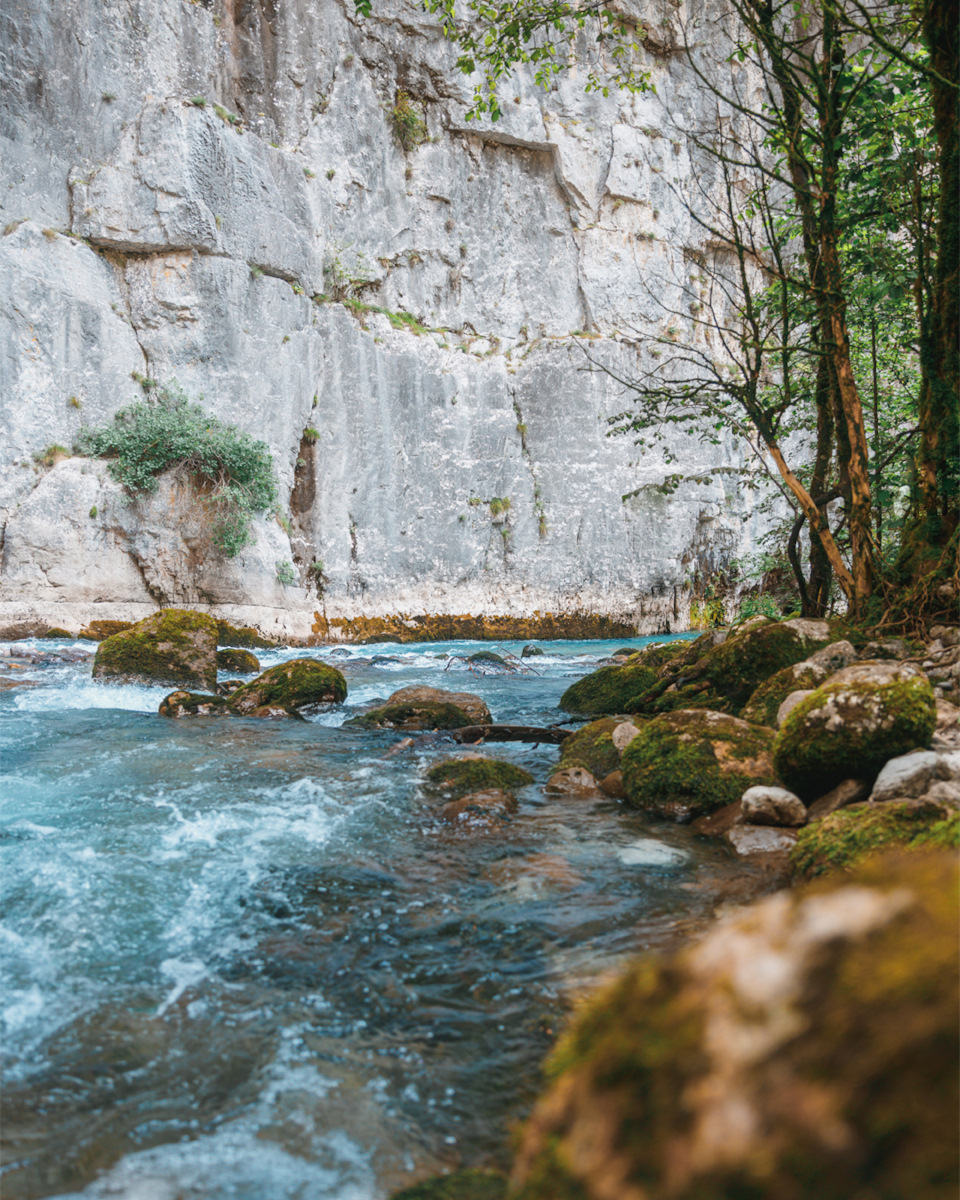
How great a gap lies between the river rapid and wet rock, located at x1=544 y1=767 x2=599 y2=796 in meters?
0.13

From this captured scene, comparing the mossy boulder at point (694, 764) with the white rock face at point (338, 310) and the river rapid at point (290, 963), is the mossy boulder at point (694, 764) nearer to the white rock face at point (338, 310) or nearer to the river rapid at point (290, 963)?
the river rapid at point (290, 963)

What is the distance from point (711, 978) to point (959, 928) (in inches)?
10.8

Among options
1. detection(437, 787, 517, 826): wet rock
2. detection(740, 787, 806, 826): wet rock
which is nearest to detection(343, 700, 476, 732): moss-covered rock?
detection(437, 787, 517, 826): wet rock

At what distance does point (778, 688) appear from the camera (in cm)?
635

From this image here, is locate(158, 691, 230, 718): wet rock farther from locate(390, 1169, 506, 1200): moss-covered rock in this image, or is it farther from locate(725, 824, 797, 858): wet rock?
locate(390, 1169, 506, 1200): moss-covered rock

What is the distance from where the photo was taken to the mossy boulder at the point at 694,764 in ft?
16.7

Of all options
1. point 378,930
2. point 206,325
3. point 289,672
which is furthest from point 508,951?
point 206,325

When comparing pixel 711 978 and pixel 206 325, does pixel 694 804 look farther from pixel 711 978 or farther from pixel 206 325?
pixel 206 325

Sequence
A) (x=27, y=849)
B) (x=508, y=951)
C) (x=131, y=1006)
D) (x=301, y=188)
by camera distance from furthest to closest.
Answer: (x=301, y=188), (x=27, y=849), (x=508, y=951), (x=131, y=1006)

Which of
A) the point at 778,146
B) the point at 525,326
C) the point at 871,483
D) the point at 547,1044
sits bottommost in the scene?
the point at 547,1044

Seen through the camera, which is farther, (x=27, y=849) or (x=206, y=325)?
(x=206, y=325)

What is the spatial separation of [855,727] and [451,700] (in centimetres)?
588

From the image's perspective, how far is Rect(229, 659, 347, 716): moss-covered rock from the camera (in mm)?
9750

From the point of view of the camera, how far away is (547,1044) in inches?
102
